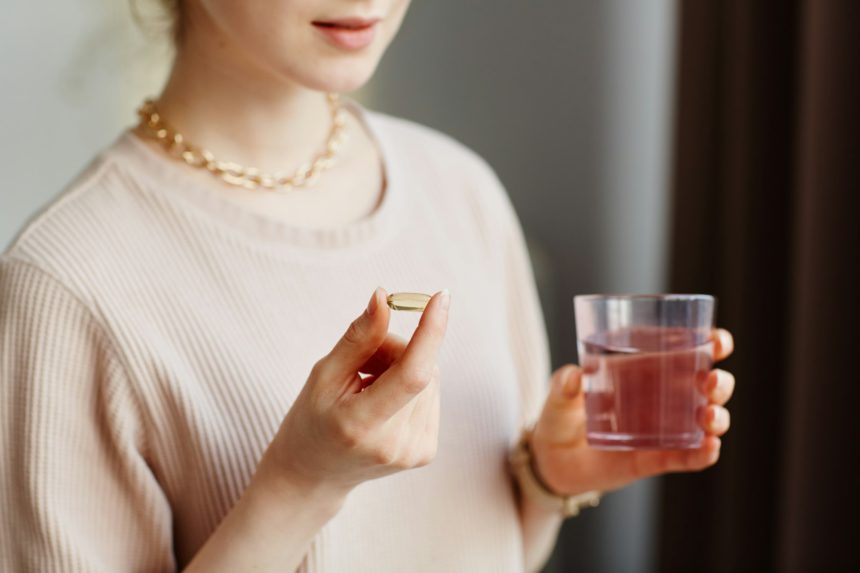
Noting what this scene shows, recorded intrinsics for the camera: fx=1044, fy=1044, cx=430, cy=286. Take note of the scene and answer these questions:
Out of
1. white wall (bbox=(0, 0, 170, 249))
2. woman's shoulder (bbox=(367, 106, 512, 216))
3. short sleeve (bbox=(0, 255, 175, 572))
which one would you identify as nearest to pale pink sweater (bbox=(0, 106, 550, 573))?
short sleeve (bbox=(0, 255, 175, 572))

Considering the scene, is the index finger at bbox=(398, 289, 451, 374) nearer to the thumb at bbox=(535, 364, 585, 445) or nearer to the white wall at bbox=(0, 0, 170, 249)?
the thumb at bbox=(535, 364, 585, 445)

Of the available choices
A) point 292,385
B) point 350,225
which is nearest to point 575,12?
point 350,225

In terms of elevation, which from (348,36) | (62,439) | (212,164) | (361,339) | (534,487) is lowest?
(534,487)

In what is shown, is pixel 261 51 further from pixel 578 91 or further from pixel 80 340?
pixel 578 91

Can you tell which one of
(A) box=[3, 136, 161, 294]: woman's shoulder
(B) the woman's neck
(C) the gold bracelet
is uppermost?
(B) the woman's neck

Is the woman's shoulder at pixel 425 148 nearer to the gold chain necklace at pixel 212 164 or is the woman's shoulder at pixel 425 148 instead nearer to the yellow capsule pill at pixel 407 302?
the gold chain necklace at pixel 212 164

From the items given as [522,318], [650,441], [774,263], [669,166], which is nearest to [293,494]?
[650,441]

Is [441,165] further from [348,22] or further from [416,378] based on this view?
[416,378]

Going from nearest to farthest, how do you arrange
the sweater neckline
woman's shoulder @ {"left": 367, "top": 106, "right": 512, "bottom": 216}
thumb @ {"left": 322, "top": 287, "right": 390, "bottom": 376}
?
thumb @ {"left": 322, "top": 287, "right": 390, "bottom": 376} → the sweater neckline → woman's shoulder @ {"left": 367, "top": 106, "right": 512, "bottom": 216}
